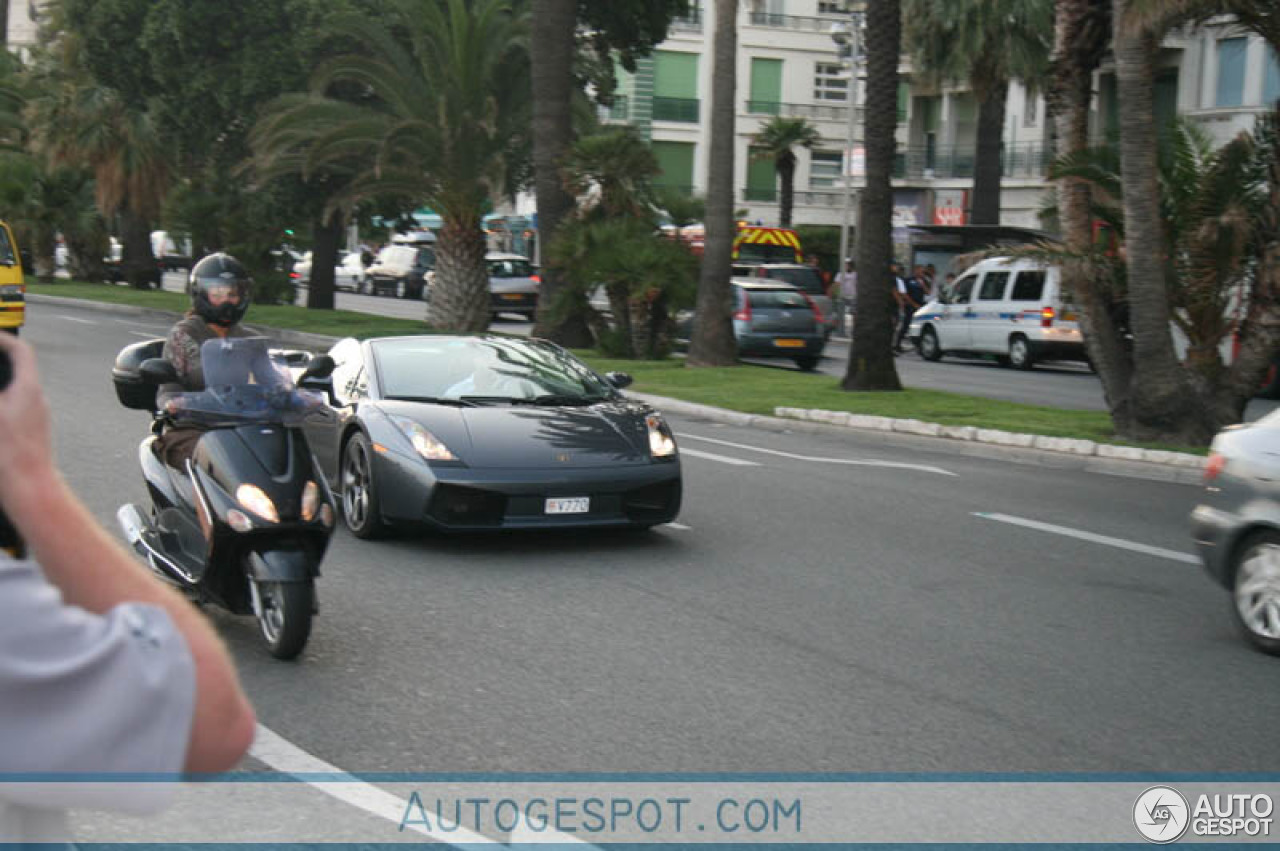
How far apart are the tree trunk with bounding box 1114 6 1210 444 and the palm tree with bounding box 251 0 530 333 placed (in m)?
14.7

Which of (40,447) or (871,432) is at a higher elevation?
(40,447)

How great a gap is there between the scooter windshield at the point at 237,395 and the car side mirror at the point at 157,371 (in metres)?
0.10

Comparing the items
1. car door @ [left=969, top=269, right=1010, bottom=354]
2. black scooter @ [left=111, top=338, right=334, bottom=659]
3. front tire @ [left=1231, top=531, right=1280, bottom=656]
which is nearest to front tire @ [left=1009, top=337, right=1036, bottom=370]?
car door @ [left=969, top=269, right=1010, bottom=354]

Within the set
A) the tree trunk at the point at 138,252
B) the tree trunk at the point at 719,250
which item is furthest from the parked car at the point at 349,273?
the tree trunk at the point at 719,250

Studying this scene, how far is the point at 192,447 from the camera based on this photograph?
23.6 ft

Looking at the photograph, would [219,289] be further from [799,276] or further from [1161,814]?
[799,276]

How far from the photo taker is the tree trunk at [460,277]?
95.9 feet

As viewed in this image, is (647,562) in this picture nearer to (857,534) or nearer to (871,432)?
(857,534)

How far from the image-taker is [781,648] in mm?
7242

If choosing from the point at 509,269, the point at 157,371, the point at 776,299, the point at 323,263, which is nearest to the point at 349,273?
the point at 509,269

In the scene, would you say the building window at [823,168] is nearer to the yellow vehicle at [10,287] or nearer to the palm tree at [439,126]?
the palm tree at [439,126]

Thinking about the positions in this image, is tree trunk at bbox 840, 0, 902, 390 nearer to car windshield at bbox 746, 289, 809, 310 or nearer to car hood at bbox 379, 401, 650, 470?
car windshield at bbox 746, 289, 809, 310

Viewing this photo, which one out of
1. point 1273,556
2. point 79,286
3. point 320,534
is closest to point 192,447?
point 320,534

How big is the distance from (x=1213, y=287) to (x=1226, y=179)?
1133 mm
